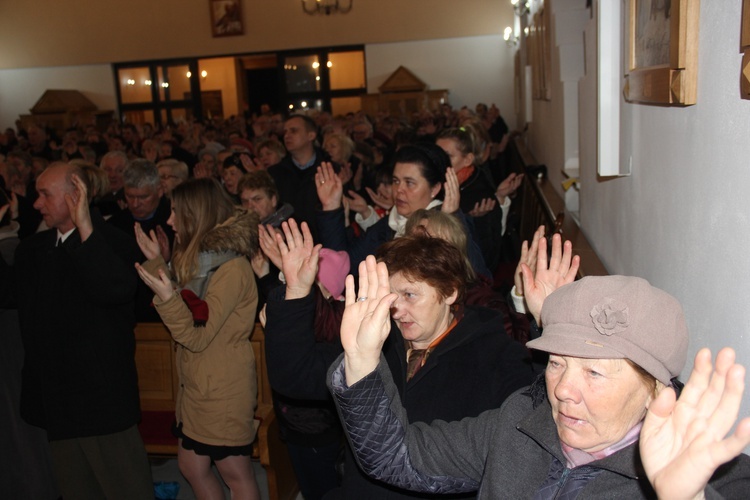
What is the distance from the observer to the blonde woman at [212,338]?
327 centimetres

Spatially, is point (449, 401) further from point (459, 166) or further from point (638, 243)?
point (459, 166)

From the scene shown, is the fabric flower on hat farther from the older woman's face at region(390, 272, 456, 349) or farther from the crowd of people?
the older woman's face at region(390, 272, 456, 349)

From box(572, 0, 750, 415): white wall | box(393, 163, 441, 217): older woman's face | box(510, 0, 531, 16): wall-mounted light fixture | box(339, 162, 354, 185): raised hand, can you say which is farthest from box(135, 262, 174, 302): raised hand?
box(510, 0, 531, 16): wall-mounted light fixture

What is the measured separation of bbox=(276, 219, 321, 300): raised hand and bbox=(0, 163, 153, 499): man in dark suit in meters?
1.29

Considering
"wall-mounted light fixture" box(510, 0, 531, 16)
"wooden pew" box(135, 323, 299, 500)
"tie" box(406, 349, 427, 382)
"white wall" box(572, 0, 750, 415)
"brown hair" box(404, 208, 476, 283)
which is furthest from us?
"wall-mounted light fixture" box(510, 0, 531, 16)

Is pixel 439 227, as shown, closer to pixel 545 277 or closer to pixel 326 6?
pixel 545 277

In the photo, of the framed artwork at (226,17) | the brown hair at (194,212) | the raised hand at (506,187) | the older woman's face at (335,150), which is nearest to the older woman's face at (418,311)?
the brown hair at (194,212)

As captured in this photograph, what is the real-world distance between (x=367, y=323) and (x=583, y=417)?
52 centimetres

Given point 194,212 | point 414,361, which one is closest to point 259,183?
point 194,212

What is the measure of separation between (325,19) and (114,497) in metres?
18.6

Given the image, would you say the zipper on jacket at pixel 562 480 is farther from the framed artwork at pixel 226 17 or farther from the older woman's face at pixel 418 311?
the framed artwork at pixel 226 17

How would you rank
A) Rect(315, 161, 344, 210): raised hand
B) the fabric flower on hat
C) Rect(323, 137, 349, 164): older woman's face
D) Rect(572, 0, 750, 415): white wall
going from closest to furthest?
the fabric flower on hat
Rect(572, 0, 750, 415): white wall
Rect(315, 161, 344, 210): raised hand
Rect(323, 137, 349, 164): older woman's face

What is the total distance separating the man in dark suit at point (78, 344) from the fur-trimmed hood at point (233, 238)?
16.0 inches

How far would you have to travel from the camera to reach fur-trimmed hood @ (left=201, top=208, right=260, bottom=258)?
11.2 feet
